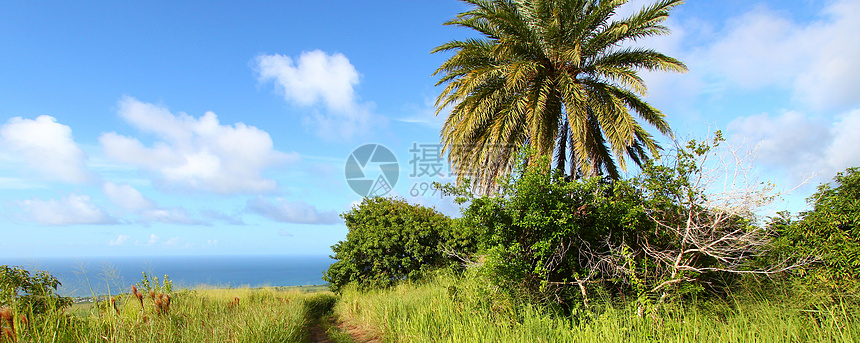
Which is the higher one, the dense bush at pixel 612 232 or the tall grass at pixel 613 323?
the dense bush at pixel 612 232

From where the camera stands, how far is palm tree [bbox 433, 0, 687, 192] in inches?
452

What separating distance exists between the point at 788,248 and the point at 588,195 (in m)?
3.26

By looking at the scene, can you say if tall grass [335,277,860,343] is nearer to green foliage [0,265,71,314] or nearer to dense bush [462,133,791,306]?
dense bush [462,133,791,306]

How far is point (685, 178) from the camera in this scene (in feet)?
22.0

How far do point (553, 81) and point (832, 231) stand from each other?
7713 millimetres

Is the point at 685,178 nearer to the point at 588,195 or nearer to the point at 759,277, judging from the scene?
the point at 588,195

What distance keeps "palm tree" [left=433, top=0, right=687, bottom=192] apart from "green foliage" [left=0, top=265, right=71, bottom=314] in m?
9.75

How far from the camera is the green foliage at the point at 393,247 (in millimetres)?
14133

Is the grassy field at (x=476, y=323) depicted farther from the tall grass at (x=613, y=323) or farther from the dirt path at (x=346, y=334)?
the dirt path at (x=346, y=334)

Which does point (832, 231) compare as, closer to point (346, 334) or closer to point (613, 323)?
point (613, 323)

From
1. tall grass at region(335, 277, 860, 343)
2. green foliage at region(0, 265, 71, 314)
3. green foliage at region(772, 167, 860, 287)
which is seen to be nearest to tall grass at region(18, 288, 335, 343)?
green foliage at region(0, 265, 71, 314)

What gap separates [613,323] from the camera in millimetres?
5285

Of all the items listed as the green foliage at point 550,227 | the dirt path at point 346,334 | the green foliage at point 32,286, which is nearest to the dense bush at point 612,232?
the green foliage at point 550,227

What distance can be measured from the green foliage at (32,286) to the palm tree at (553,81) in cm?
975
